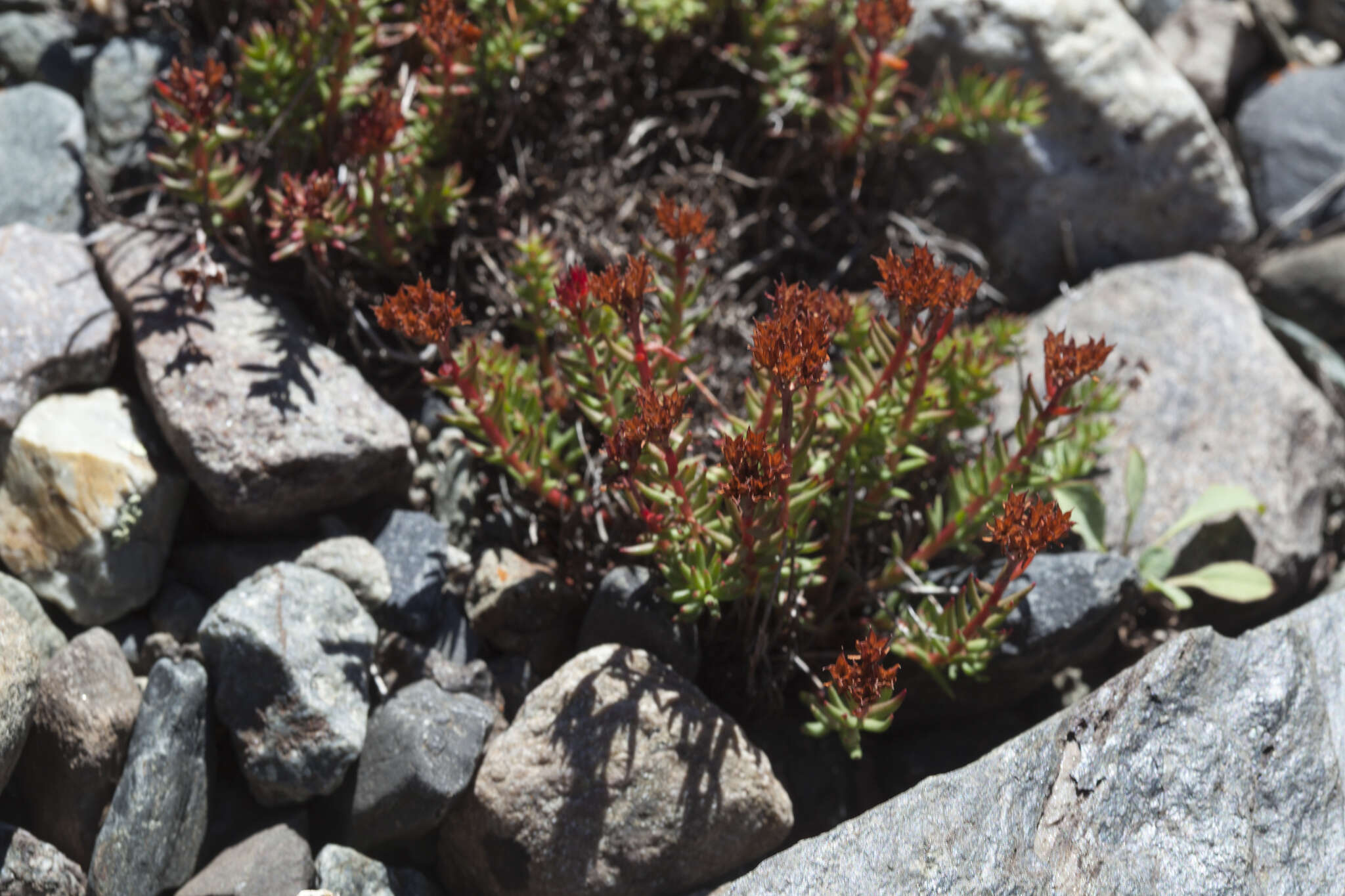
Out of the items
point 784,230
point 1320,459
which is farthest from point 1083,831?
point 784,230

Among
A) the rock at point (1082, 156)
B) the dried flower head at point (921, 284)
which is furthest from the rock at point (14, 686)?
the rock at point (1082, 156)

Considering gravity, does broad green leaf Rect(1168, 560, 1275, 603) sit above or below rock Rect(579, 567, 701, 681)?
below

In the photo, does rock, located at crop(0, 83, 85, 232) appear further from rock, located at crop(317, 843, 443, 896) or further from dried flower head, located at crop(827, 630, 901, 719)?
dried flower head, located at crop(827, 630, 901, 719)

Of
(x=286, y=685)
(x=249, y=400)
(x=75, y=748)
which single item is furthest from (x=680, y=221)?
(x=75, y=748)

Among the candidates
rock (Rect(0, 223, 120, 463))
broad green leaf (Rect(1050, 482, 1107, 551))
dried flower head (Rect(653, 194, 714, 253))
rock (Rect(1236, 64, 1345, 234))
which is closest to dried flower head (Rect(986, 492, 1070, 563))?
dried flower head (Rect(653, 194, 714, 253))

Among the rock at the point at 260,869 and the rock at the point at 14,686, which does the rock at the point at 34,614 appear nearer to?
the rock at the point at 14,686
